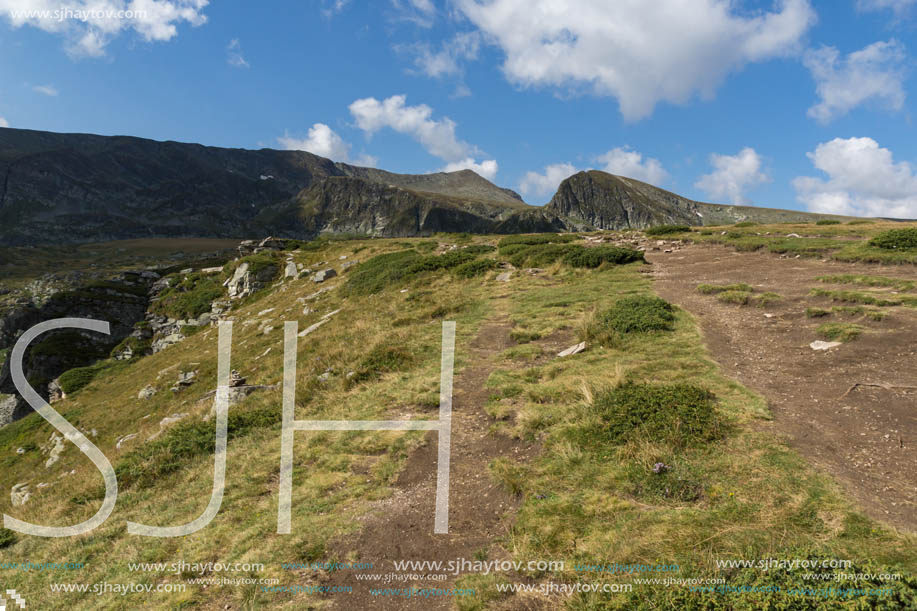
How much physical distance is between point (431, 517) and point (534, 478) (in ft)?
5.39

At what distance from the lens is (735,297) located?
523 inches

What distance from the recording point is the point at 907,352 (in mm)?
8203

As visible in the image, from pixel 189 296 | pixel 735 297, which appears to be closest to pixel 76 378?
pixel 189 296

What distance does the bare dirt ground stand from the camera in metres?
5.09

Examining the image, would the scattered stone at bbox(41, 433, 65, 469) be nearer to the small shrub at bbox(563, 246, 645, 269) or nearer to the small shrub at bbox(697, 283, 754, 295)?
the small shrub at bbox(563, 246, 645, 269)

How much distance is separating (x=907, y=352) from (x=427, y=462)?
9996 mm

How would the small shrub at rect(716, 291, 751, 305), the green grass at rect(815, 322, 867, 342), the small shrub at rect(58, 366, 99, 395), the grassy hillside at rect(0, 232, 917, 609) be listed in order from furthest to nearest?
1. the small shrub at rect(58, 366, 99, 395)
2. the small shrub at rect(716, 291, 751, 305)
3. the green grass at rect(815, 322, 867, 342)
4. the grassy hillside at rect(0, 232, 917, 609)

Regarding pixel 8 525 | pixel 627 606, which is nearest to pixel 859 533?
pixel 627 606

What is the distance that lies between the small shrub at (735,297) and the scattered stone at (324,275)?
82.6 ft

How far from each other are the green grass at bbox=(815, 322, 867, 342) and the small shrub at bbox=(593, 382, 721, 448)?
4.61m

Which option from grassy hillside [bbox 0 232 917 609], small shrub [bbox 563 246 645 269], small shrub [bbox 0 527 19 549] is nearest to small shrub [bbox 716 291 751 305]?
grassy hillside [bbox 0 232 917 609]

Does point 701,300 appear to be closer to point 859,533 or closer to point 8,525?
point 859,533

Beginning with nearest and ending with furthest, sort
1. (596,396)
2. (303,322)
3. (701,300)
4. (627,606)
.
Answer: (627,606) → (596,396) → (701,300) → (303,322)

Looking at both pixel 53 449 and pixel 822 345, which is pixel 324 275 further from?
pixel 822 345
